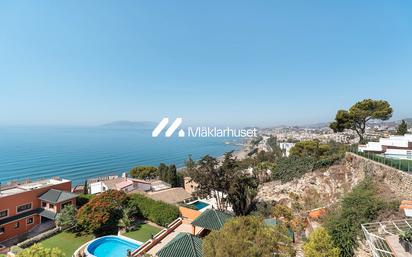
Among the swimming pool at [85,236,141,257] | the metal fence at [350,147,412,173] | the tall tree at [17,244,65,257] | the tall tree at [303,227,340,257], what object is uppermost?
the metal fence at [350,147,412,173]

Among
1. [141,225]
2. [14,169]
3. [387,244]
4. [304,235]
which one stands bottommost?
[14,169]

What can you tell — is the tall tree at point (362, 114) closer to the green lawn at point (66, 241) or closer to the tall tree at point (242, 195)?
the tall tree at point (242, 195)

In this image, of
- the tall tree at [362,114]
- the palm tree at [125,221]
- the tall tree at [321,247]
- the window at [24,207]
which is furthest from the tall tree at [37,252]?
the tall tree at [362,114]

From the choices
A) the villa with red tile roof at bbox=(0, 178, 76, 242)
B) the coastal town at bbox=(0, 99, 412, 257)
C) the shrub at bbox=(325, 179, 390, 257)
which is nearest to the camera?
the shrub at bbox=(325, 179, 390, 257)

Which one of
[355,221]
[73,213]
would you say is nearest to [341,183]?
[355,221]

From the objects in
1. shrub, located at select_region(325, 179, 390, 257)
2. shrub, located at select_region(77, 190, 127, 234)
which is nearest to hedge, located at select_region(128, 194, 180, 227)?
shrub, located at select_region(77, 190, 127, 234)

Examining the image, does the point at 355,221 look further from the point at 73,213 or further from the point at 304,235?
the point at 73,213

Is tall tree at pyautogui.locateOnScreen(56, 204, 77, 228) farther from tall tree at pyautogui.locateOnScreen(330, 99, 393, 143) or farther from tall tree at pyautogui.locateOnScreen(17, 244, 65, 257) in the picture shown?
tall tree at pyautogui.locateOnScreen(330, 99, 393, 143)
